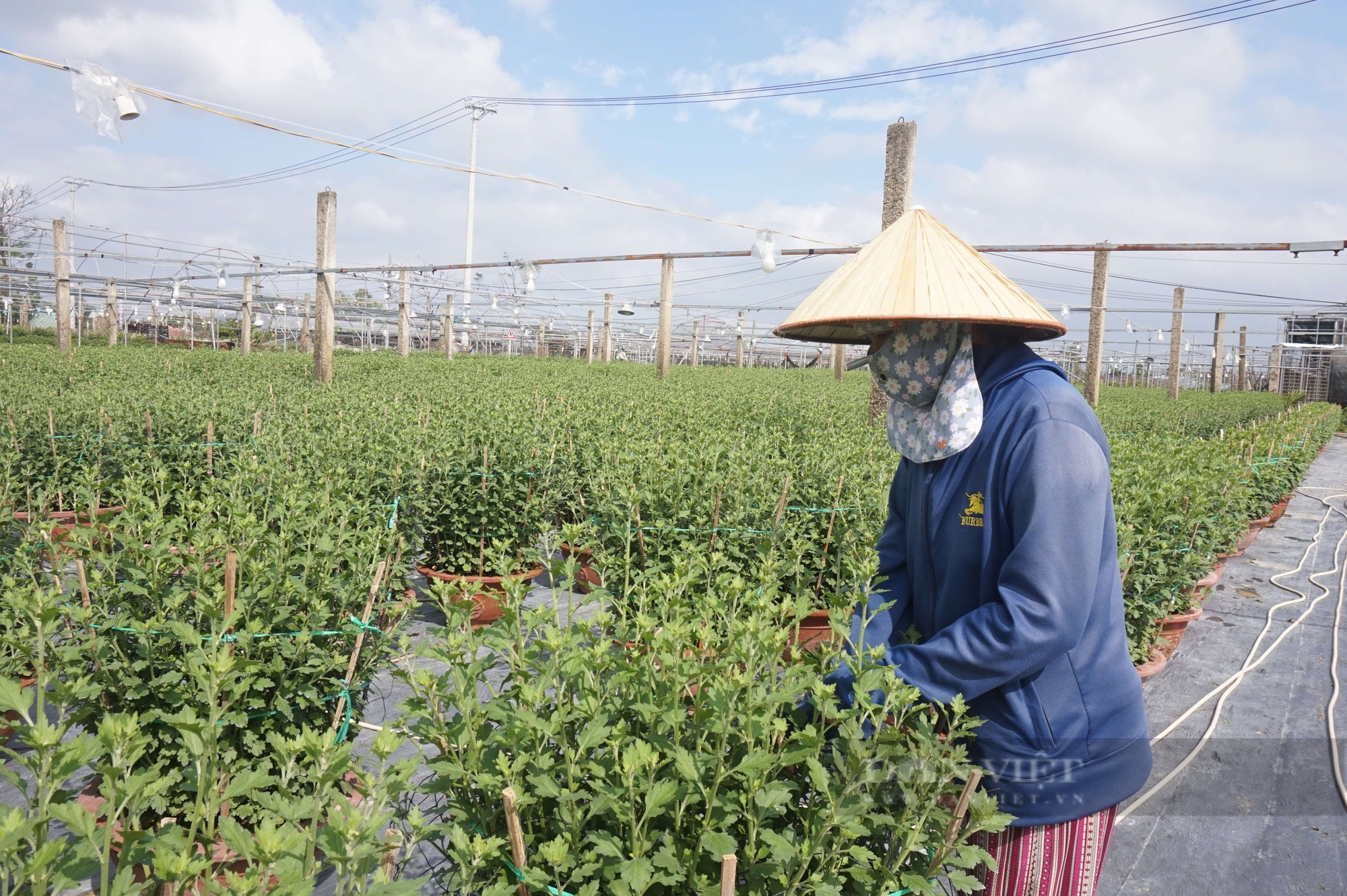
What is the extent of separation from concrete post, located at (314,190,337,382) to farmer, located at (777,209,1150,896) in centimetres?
1420

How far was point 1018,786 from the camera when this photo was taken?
6.02 ft

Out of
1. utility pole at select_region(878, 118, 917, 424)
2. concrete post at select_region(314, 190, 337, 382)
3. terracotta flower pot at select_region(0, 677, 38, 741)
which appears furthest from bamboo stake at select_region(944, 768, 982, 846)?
concrete post at select_region(314, 190, 337, 382)

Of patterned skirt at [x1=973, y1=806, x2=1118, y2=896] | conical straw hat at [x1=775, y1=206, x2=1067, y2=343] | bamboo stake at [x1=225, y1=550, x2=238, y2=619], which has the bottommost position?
patterned skirt at [x1=973, y1=806, x2=1118, y2=896]

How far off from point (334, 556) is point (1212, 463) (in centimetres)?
672

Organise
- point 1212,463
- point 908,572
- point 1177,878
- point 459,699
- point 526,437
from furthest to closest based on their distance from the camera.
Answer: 1. point 1212,463
2. point 526,437
3. point 1177,878
4. point 908,572
5. point 459,699

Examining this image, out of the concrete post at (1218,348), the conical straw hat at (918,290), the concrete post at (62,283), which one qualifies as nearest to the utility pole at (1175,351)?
the concrete post at (1218,348)

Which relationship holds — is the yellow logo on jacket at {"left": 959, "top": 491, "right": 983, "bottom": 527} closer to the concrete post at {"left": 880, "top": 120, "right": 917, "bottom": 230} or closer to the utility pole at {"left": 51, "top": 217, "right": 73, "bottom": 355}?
the concrete post at {"left": 880, "top": 120, "right": 917, "bottom": 230}

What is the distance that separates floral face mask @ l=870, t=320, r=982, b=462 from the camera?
1.94 metres

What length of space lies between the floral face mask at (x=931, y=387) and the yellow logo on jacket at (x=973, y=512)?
11 cm

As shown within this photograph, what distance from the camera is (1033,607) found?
170cm

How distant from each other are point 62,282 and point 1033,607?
2585cm

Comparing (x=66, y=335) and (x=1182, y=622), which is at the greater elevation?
(x=66, y=335)

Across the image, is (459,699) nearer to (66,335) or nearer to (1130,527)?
(1130,527)

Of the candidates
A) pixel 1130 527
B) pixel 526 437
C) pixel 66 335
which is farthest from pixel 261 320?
pixel 1130 527
